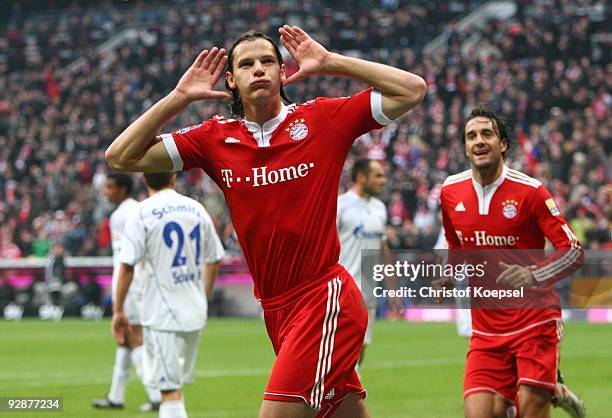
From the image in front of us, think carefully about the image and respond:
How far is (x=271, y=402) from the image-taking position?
5688 mm


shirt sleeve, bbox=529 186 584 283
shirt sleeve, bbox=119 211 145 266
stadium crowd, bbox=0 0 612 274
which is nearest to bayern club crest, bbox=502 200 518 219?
shirt sleeve, bbox=529 186 584 283

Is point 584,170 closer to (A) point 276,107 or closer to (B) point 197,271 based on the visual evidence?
(B) point 197,271

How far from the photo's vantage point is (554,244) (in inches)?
297

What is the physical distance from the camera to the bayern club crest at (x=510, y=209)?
7.75 m

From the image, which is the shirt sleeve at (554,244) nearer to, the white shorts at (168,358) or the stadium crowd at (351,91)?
the white shorts at (168,358)

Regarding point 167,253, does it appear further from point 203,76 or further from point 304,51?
point 304,51

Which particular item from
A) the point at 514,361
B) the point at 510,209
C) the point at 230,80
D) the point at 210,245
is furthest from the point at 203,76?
the point at 210,245

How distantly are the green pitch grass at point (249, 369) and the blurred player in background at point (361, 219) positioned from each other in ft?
4.46

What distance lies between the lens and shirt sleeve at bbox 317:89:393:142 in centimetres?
590

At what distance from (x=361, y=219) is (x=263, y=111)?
733cm

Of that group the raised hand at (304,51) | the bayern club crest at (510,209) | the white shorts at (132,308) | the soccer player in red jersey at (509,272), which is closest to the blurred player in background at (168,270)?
the white shorts at (132,308)

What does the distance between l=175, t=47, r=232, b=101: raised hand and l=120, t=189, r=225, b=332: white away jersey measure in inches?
176

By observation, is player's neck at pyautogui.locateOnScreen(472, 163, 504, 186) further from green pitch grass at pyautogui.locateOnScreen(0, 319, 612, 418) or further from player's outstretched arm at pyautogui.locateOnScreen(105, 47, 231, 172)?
green pitch grass at pyautogui.locateOnScreen(0, 319, 612, 418)

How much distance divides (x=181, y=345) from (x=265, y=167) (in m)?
4.63
